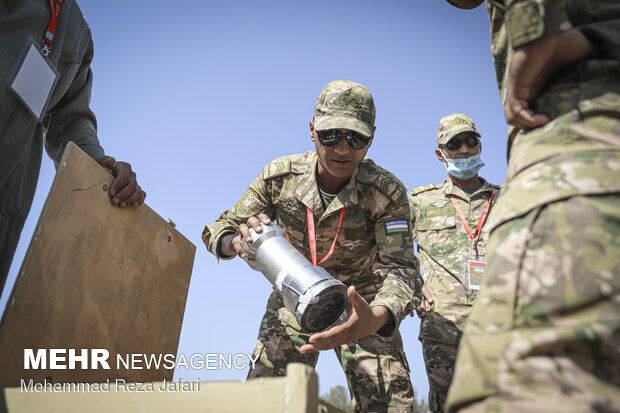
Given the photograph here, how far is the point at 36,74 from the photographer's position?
2.20 metres

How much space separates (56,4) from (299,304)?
1857 millimetres

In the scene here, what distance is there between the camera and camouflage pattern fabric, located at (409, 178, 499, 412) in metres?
3.75

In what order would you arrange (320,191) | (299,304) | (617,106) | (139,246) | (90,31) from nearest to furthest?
(617,106)
(299,304)
(139,246)
(90,31)
(320,191)

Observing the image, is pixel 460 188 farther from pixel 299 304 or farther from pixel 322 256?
pixel 299 304

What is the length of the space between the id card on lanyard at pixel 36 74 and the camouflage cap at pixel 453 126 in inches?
142

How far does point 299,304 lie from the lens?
7.07 feet

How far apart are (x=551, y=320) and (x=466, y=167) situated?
156 inches

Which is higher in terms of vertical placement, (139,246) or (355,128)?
(355,128)

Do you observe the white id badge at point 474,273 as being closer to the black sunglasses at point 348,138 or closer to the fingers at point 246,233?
the black sunglasses at point 348,138

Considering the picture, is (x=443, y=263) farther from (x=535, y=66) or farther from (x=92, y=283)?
(x=535, y=66)

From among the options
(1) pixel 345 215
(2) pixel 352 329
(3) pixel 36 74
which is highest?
(3) pixel 36 74

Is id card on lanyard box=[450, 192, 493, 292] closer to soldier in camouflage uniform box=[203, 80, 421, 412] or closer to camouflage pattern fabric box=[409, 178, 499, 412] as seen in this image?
camouflage pattern fabric box=[409, 178, 499, 412]

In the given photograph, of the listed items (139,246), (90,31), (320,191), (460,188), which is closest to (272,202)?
(320,191)

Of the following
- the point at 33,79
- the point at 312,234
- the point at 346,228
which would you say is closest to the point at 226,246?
the point at 312,234
